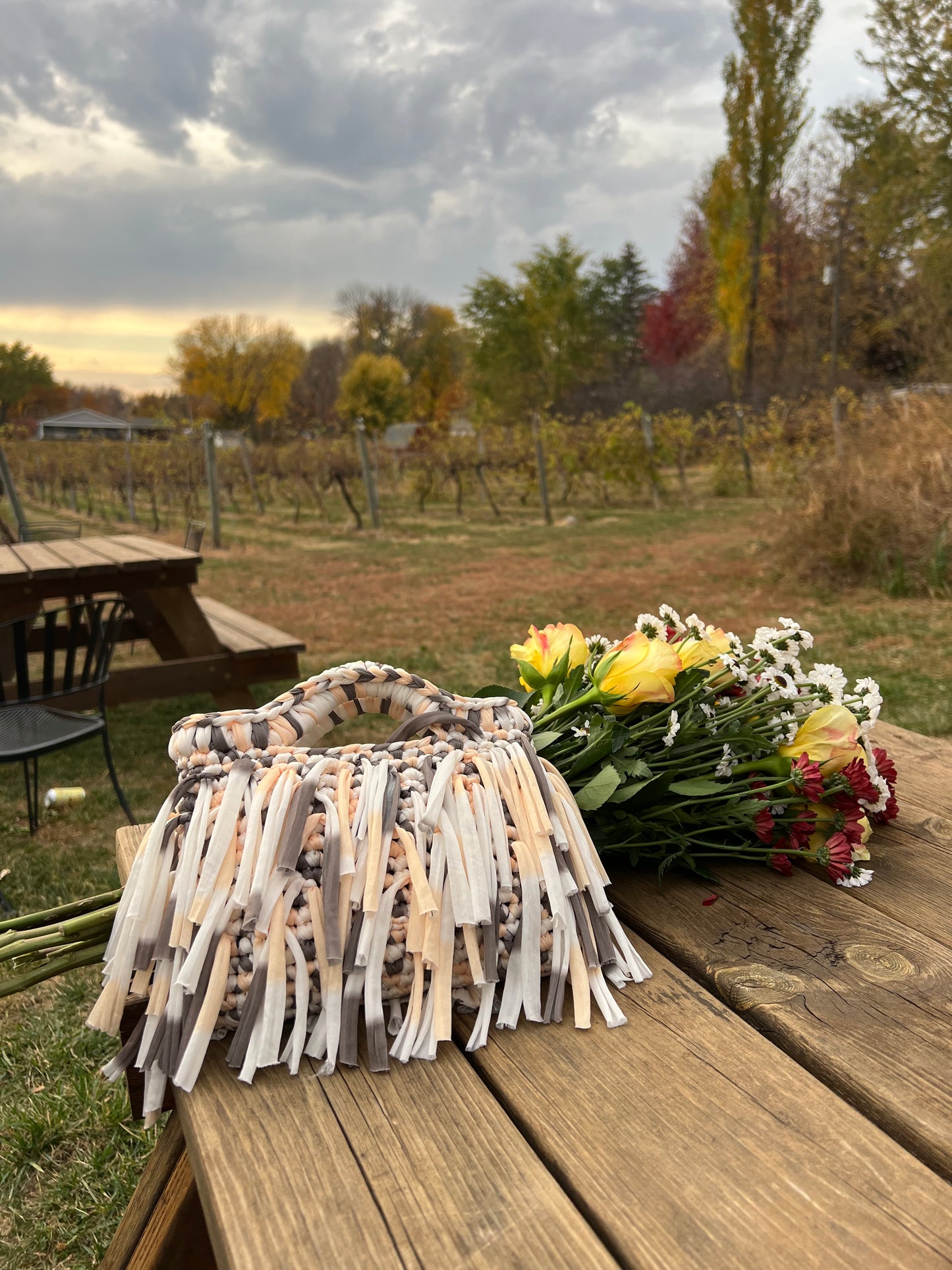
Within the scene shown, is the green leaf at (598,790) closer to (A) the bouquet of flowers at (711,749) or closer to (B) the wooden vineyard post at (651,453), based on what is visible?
(A) the bouquet of flowers at (711,749)

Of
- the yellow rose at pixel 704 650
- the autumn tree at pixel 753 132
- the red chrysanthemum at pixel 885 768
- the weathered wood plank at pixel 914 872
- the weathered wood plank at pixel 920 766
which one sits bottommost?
the weathered wood plank at pixel 920 766

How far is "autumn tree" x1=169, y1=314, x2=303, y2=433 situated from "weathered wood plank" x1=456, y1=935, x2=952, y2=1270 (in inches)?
1633

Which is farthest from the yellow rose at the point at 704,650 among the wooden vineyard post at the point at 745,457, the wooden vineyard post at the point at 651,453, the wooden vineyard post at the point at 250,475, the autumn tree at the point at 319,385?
the autumn tree at the point at 319,385

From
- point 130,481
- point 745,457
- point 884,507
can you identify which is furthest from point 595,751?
point 130,481

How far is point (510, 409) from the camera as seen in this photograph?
3231 cm

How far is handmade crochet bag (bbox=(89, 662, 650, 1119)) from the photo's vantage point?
708 millimetres

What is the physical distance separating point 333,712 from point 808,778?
525mm

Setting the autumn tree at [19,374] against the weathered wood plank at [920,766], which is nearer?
the weathered wood plank at [920,766]

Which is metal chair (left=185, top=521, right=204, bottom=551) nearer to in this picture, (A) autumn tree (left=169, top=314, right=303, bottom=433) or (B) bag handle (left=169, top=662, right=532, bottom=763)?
(B) bag handle (left=169, top=662, right=532, bottom=763)

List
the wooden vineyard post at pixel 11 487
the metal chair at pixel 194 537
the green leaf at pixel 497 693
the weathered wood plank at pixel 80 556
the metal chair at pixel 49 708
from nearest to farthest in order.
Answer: the green leaf at pixel 497 693
the metal chair at pixel 49 708
the weathered wood plank at pixel 80 556
the metal chair at pixel 194 537
the wooden vineyard post at pixel 11 487

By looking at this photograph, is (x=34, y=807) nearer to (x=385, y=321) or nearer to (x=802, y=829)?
(x=802, y=829)

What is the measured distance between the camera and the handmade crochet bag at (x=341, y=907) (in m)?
0.71

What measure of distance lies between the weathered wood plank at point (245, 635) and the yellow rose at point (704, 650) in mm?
3092

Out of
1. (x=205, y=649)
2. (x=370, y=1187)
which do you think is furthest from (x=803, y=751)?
(x=205, y=649)
